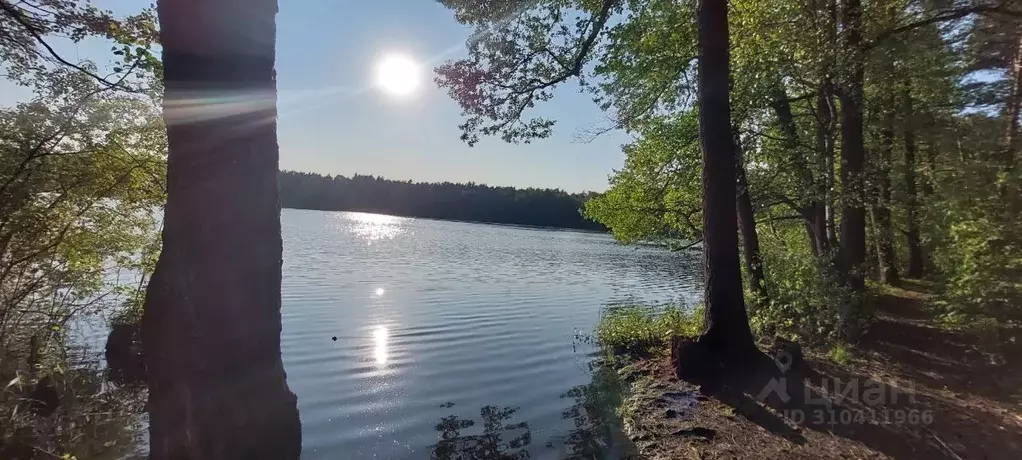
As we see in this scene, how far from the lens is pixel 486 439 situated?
627 cm

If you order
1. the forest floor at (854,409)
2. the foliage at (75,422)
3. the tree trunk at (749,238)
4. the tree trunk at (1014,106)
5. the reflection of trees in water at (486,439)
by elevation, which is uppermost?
the tree trunk at (1014,106)

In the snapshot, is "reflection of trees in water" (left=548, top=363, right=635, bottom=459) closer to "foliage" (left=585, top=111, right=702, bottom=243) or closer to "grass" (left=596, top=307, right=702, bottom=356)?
"grass" (left=596, top=307, right=702, bottom=356)

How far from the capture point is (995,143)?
7867 millimetres

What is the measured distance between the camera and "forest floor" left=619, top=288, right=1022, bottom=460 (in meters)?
4.82

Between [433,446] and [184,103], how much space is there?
4.64 m

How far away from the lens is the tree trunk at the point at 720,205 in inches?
266

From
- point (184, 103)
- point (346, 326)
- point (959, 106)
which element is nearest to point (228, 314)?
point (184, 103)

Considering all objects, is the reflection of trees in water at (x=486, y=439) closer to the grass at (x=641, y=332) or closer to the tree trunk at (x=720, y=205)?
the tree trunk at (x=720, y=205)

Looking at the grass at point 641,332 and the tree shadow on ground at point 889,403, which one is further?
the grass at point 641,332

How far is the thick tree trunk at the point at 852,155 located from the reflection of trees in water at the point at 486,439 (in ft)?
20.9

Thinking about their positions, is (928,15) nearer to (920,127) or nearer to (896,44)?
(896,44)

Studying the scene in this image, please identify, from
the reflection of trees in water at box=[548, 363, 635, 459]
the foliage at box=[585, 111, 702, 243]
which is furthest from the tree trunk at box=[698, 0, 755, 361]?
the foliage at box=[585, 111, 702, 243]

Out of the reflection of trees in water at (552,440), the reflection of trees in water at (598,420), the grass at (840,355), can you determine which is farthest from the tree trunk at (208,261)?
the grass at (840,355)

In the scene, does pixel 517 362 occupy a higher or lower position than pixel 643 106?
lower
